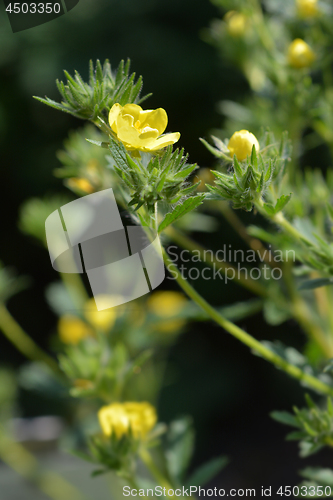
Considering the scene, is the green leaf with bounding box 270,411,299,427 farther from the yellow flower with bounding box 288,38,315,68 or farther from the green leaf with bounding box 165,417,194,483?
the yellow flower with bounding box 288,38,315,68

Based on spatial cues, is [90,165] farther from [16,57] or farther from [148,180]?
[16,57]

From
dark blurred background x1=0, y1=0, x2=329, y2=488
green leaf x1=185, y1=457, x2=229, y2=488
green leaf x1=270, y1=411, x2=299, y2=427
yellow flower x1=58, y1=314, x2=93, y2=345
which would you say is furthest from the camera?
dark blurred background x1=0, y1=0, x2=329, y2=488

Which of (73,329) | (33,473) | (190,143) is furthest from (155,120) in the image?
(190,143)

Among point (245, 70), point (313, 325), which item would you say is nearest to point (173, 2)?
point (245, 70)

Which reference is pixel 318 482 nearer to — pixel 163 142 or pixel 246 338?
pixel 246 338

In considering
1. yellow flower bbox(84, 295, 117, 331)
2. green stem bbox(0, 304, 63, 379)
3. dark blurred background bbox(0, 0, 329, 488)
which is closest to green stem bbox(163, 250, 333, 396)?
yellow flower bbox(84, 295, 117, 331)

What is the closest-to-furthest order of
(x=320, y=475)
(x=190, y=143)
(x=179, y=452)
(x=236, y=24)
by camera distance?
(x=320, y=475) < (x=179, y=452) < (x=236, y=24) < (x=190, y=143)
